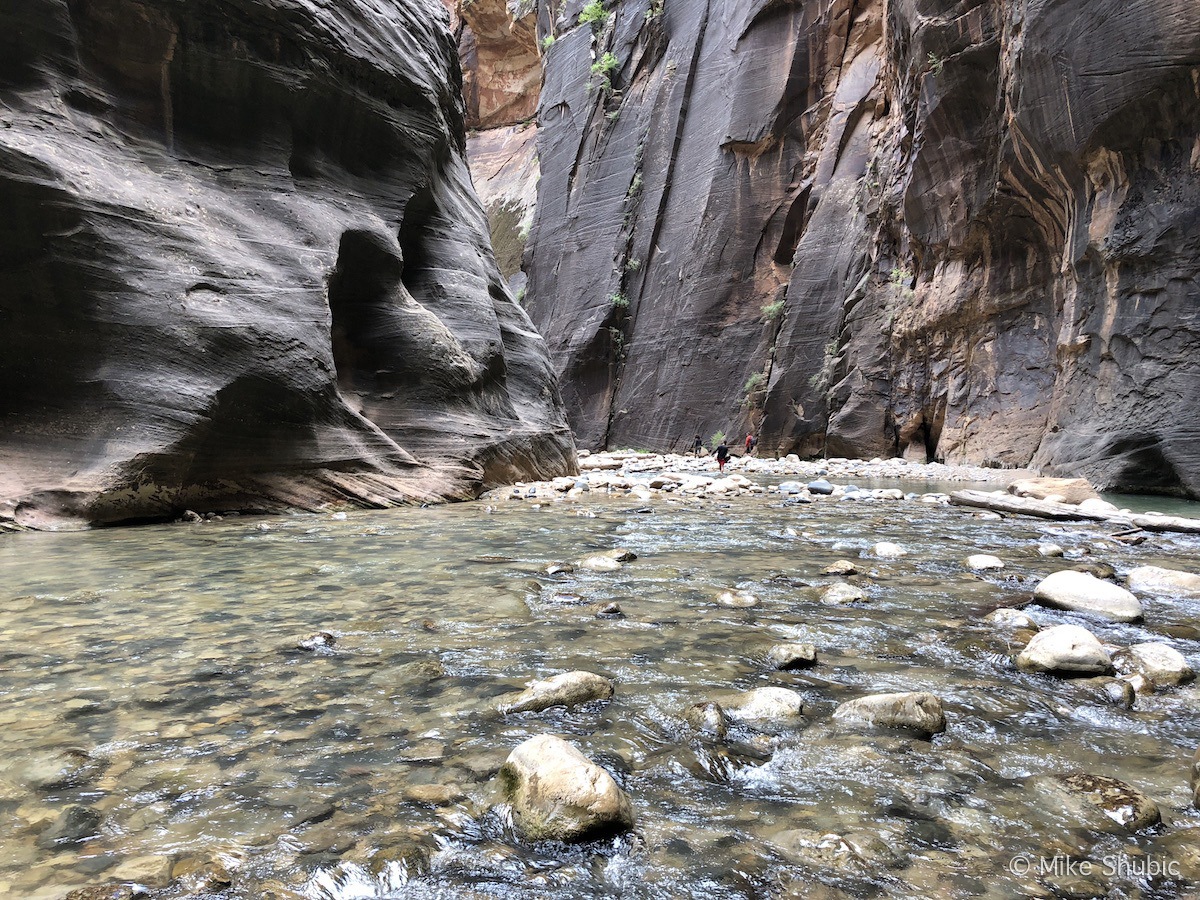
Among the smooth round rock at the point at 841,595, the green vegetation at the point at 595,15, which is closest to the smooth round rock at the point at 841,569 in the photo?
the smooth round rock at the point at 841,595

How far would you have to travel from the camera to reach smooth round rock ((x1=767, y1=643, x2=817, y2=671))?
2.08 metres

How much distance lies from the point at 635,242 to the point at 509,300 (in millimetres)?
14845

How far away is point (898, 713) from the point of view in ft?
5.45

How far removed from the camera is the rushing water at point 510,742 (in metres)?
1.13

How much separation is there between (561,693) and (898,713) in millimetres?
864

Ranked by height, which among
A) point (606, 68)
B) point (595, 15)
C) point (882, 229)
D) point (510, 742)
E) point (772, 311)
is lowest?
point (510, 742)

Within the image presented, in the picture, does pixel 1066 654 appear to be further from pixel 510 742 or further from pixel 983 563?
pixel 983 563

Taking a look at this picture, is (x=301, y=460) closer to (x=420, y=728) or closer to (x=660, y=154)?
(x=420, y=728)

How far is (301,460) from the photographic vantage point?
20.9 ft

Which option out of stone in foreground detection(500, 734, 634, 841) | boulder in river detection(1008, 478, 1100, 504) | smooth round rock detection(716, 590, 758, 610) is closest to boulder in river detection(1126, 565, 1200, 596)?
smooth round rock detection(716, 590, 758, 610)

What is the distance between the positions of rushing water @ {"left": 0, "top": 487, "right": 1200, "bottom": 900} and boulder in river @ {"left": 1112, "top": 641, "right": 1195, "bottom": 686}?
69 mm

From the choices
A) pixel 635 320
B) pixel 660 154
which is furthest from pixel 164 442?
pixel 660 154

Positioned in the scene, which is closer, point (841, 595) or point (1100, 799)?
point (1100, 799)

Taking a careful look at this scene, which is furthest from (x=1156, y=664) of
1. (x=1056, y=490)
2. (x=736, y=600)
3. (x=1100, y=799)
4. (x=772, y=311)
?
(x=772, y=311)
